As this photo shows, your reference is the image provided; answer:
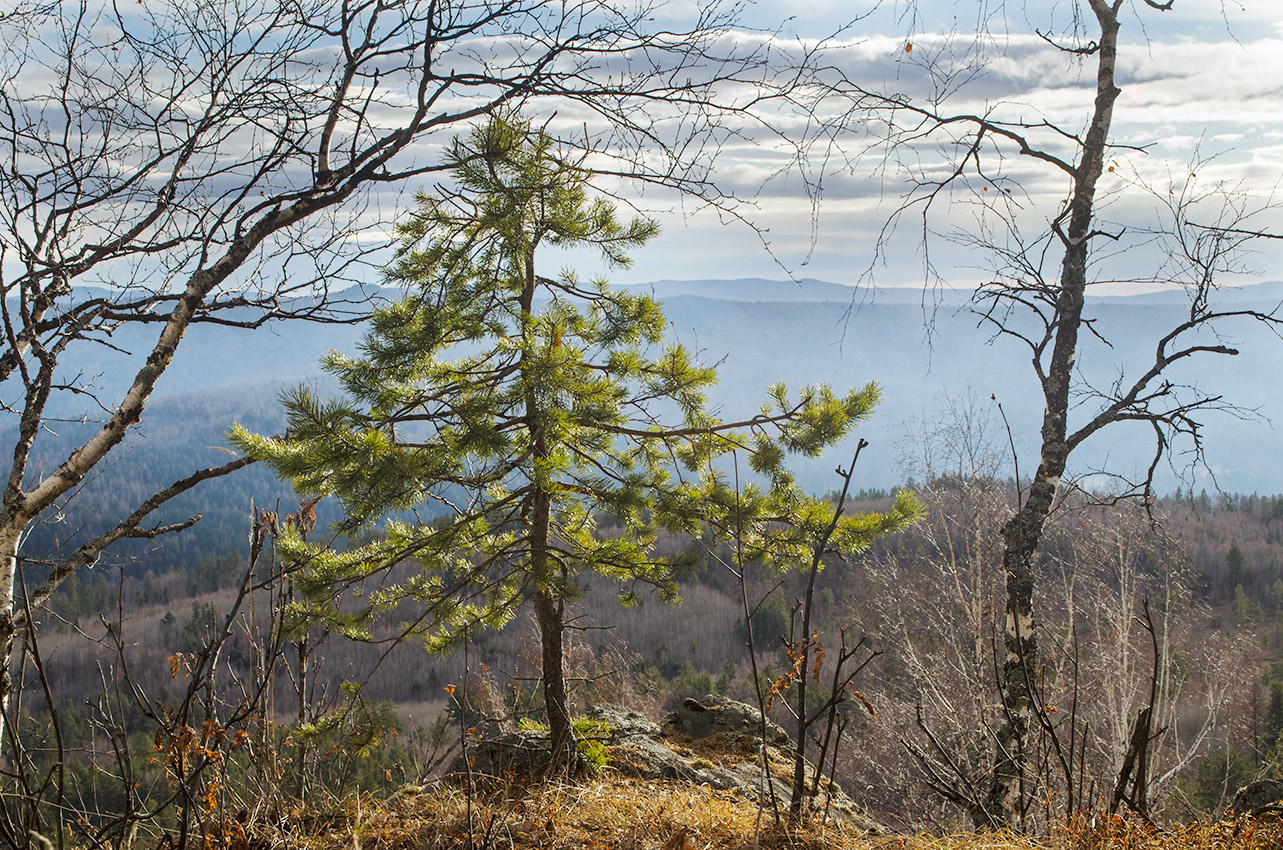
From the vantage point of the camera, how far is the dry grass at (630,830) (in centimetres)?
290

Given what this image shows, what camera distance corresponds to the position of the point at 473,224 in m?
4.68

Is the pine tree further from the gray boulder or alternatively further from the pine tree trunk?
the gray boulder

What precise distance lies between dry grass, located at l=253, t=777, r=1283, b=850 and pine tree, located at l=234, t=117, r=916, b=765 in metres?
0.81

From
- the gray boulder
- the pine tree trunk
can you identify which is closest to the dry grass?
the pine tree trunk

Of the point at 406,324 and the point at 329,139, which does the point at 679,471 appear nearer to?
the point at 406,324

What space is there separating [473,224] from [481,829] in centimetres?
318

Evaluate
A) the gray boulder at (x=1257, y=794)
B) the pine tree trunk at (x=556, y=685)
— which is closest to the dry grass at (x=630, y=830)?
the pine tree trunk at (x=556, y=685)

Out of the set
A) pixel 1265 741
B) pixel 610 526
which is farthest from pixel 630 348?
pixel 610 526

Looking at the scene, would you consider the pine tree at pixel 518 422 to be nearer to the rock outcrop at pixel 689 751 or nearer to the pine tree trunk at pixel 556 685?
the pine tree trunk at pixel 556 685

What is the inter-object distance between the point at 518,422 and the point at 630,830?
2.17 m

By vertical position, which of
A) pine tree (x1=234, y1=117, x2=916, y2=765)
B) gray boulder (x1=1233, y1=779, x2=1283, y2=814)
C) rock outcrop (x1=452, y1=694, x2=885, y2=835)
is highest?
pine tree (x1=234, y1=117, x2=916, y2=765)

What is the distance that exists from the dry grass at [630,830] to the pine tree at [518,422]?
2.66 feet

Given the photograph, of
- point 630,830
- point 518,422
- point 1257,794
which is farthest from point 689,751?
point 1257,794

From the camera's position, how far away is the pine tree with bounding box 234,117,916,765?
4.16 m
